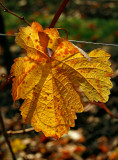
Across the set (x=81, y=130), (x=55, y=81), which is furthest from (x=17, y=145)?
(x=55, y=81)

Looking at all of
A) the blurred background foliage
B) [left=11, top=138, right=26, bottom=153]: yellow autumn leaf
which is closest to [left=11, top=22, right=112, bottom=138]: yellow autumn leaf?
the blurred background foliage

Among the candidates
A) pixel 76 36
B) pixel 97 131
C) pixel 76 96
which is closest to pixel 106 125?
→ pixel 97 131

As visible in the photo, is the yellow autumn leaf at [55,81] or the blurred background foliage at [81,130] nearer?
the yellow autumn leaf at [55,81]

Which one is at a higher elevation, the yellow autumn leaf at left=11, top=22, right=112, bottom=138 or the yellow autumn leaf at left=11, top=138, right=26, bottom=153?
the yellow autumn leaf at left=11, top=22, right=112, bottom=138

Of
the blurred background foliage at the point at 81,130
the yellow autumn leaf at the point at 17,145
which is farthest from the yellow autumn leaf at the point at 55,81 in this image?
the yellow autumn leaf at the point at 17,145

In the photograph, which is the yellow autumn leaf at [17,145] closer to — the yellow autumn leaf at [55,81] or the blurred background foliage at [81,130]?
the blurred background foliage at [81,130]

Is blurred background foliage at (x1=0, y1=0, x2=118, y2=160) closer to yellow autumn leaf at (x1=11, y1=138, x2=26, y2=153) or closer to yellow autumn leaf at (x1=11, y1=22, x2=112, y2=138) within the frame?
yellow autumn leaf at (x1=11, y1=138, x2=26, y2=153)

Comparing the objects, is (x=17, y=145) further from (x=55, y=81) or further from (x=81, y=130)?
(x=55, y=81)

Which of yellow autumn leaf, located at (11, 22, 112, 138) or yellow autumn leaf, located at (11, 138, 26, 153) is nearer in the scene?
yellow autumn leaf, located at (11, 22, 112, 138)

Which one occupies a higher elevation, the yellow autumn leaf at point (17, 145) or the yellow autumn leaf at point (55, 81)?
the yellow autumn leaf at point (55, 81)

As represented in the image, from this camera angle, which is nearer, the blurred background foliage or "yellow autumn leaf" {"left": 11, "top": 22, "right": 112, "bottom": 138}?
"yellow autumn leaf" {"left": 11, "top": 22, "right": 112, "bottom": 138}
